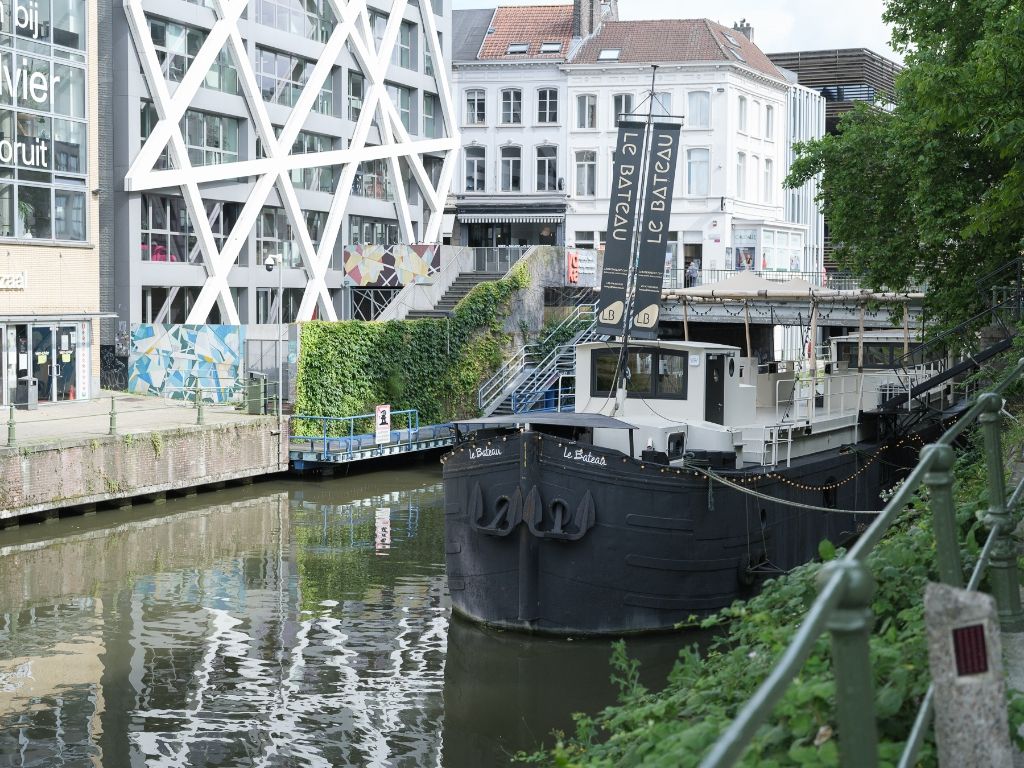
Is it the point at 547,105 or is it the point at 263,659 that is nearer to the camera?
the point at 263,659

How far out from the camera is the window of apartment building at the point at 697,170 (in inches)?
2343

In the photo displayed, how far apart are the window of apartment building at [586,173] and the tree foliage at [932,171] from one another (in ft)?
99.8

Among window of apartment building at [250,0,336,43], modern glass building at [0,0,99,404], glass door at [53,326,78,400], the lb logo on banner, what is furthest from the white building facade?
glass door at [53,326,78,400]

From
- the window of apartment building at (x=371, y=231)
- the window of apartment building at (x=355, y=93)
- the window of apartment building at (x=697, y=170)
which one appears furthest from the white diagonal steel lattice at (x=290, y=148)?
the window of apartment building at (x=697, y=170)

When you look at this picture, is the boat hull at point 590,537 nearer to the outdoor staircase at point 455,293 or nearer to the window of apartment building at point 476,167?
the outdoor staircase at point 455,293

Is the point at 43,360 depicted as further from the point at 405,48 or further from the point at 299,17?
the point at 405,48

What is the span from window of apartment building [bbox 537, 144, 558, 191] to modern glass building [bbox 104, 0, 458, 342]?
6.01m

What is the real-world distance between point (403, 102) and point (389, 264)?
1000cm

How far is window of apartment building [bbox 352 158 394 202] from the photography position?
51.2m

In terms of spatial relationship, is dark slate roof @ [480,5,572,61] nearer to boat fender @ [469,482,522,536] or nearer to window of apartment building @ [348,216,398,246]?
window of apartment building @ [348,216,398,246]

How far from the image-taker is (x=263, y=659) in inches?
667

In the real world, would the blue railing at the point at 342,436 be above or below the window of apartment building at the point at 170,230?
below

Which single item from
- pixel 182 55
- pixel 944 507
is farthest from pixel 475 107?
pixel 944 507

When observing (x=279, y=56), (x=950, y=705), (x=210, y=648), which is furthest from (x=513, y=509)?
(x=279, y=56)
